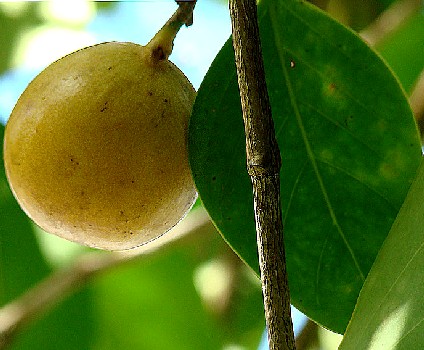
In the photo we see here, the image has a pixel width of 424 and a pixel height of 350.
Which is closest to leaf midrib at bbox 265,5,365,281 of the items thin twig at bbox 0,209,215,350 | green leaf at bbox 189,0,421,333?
green leaf at bbox 189,0,421,333

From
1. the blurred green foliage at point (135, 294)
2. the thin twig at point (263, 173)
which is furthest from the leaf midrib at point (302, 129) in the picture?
the blurred green foliage at point (135, 294)

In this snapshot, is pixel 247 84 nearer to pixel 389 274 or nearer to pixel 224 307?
pixel 389 274

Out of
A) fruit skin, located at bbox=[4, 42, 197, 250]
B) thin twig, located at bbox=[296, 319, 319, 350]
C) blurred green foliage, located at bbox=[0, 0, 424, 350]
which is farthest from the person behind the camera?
blurred green foliage, located at bbox=[0, 0, 424, 350]

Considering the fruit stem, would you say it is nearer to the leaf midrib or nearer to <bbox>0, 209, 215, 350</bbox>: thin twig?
the leaf midrib

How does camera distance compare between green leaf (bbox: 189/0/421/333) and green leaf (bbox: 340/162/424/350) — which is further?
green leaf (bbox: 189/0/421/333)

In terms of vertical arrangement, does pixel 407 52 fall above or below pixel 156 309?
above

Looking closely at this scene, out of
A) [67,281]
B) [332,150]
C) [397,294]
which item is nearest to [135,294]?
[67,281]

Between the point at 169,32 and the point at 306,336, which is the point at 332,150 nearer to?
the point at 169,32
